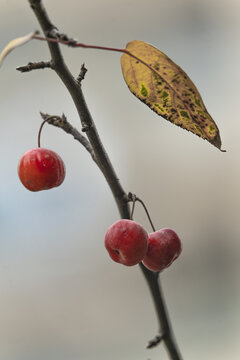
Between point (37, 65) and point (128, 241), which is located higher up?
point (37, 65)

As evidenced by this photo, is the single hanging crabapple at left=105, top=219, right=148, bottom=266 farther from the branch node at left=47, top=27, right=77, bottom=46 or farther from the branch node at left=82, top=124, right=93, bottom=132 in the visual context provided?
the branch node at left=47, top=27, right=77, bottom=46

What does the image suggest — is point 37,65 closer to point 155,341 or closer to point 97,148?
point 97,148

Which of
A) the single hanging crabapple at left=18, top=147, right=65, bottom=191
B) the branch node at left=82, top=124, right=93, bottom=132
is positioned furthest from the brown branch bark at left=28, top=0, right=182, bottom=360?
the single hanging crabapple at left=18, top=147, right=65, bottom=191

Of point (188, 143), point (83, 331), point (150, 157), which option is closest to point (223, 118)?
point (188, 143)

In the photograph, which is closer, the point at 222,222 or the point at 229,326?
the point at 229,326

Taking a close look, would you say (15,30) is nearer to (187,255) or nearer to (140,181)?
(140,181)

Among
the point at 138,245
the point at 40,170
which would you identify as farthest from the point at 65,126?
the point at 138,245
